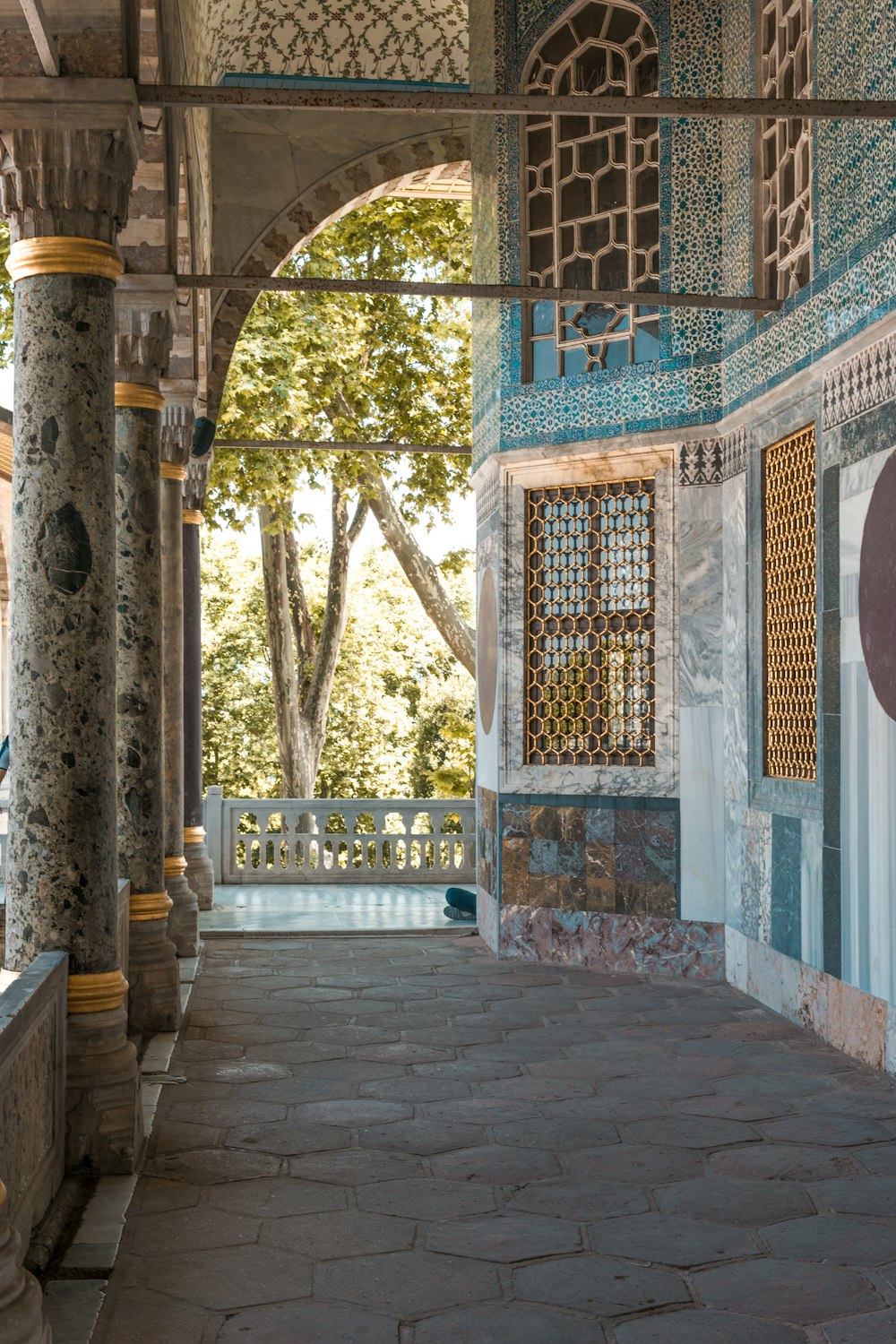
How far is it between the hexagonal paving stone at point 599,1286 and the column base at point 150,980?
11.7 ft

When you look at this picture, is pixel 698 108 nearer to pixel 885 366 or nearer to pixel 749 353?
pixel 885 366

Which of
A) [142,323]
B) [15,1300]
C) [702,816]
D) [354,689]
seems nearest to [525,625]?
[702,816]

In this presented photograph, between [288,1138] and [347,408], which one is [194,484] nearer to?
[347,408]

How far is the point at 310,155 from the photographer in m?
12.6

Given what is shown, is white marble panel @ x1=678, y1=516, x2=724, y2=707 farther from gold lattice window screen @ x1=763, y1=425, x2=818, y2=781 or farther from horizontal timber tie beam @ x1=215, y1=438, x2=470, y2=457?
horizontal timber tie beam @ x1=215, y1=438, x2=470, y2=457

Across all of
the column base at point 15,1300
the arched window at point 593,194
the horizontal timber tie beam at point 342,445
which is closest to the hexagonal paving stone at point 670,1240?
the column base at point 15,1300

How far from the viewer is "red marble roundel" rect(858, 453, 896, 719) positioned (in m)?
6.32

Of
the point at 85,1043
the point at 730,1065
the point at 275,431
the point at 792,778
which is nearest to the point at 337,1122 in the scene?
the point at 85,1043

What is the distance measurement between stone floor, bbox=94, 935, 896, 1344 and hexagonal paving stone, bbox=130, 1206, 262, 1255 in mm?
12

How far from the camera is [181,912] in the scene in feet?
31.5

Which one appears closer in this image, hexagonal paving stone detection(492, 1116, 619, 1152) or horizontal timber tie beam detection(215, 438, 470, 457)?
hexagonal paving stone detection(492, 1116, 619, 1152)

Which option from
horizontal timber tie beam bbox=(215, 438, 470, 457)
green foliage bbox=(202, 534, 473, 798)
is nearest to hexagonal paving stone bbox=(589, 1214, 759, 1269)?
horizontal timber tie beam bbox=(215, 438, 470, 457)

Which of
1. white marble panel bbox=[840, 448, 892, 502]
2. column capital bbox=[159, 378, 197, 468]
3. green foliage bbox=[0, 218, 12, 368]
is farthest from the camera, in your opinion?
green foliage bbox=[0, 218, 12, 368]

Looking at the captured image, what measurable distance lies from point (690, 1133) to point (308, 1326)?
221cm
